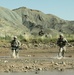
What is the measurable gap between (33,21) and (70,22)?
12794mm

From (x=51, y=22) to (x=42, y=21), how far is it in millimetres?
3625

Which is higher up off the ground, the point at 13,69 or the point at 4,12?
the point at 4,12

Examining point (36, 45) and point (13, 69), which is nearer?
point (13, 69)

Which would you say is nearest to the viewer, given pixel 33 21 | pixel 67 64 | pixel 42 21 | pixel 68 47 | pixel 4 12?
pixel 67 64

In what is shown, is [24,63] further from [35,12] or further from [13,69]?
[35,12]

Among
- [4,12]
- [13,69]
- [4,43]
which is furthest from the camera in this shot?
[4,12]

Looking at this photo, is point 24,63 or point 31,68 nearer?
point 31,68

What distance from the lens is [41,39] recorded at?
52656 mm

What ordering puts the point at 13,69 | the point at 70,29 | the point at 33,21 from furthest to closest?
the point at 33,21 → the point at 70,29 → the point at 13,69

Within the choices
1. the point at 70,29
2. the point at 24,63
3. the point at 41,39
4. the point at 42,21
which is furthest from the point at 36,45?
the point at 42,21

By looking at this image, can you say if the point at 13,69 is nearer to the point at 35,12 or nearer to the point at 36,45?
the point at 36,45

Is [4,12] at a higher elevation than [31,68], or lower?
higher

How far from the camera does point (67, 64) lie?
2642 cm

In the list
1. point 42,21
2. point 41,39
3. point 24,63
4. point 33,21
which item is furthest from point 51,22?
point 24,63
